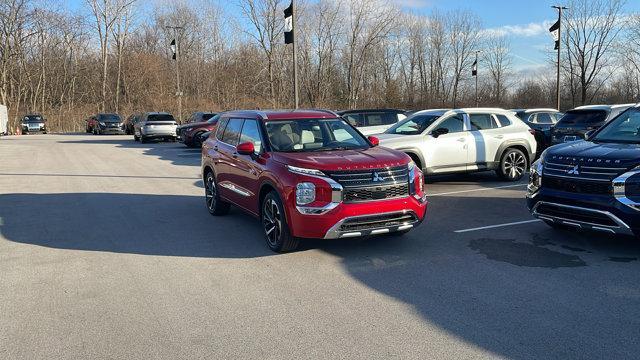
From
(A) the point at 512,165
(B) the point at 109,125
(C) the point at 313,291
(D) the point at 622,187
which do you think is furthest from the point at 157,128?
(D) the point at 622,187

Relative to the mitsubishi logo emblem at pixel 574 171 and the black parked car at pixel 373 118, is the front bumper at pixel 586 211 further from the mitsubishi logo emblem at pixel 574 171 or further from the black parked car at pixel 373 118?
the black parked car at pixel 373 118

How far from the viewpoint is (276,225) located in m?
6.42

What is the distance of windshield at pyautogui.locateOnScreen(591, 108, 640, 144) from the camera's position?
22.9 ft

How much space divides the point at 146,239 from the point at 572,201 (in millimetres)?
5436

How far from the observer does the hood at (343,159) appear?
19.8 feet

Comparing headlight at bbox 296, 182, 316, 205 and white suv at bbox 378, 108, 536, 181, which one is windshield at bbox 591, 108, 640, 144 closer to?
white suv at bbox 378, 108, 536, 181

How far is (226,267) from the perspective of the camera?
19.6 ft

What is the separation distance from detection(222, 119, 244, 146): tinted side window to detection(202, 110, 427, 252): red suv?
31cm

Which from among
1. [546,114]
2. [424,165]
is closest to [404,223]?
[424,165]

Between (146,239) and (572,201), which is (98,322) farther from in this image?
(572,201)

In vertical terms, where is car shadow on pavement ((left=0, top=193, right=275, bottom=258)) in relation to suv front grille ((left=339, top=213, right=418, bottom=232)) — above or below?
below

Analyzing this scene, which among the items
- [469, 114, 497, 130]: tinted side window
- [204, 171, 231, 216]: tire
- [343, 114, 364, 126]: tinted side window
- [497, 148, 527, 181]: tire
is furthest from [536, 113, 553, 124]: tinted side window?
[204, 171, 231, 216]: tire

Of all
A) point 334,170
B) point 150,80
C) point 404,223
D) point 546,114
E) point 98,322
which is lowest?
point 98,322

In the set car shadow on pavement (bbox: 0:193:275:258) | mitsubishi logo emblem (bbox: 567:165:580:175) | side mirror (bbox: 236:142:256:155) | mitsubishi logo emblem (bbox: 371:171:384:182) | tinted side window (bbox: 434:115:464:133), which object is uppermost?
tinted side window (bbox: 434:115:464:133)
